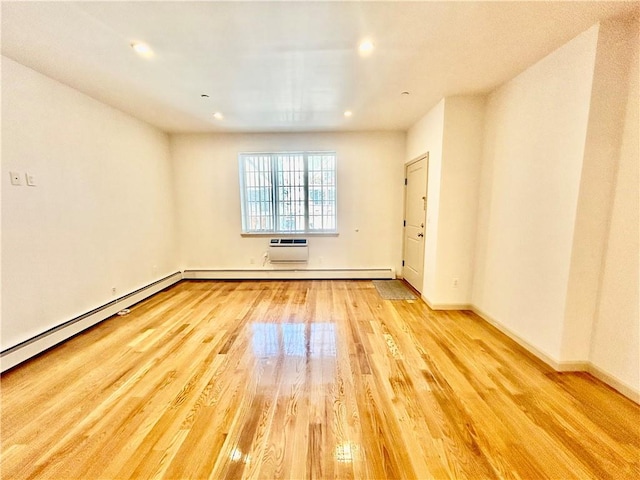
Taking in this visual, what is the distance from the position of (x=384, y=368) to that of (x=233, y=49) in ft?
9.34

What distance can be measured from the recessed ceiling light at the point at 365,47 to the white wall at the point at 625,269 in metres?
1.78

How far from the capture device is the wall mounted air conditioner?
14.8 feet

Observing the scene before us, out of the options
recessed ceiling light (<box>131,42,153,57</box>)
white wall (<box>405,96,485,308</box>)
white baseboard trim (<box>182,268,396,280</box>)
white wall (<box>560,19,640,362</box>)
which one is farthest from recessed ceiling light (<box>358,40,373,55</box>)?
white baseboard trim (<box>182,268,396,280</box>)

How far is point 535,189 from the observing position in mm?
2303

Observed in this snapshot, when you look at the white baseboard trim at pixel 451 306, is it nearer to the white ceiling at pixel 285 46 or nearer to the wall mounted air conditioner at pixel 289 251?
the wall mounted air conditioner at pixel 289 251

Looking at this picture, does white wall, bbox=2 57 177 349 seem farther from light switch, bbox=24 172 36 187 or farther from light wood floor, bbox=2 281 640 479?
light wood floor, bbox=2 281 640 479

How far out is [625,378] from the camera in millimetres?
1777

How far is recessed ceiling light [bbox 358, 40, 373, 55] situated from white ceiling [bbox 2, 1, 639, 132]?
0.14ft

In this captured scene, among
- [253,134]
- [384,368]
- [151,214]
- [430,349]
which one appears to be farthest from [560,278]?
[151,214]

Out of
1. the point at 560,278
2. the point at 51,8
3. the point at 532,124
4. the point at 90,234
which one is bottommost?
the point at 560,278

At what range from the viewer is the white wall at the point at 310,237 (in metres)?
4.42

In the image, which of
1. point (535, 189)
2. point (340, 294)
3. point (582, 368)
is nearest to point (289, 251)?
point (340, 294)

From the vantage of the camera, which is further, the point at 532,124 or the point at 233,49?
the point at 532,124

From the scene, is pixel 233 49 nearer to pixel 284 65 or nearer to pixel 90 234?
pixel 284 65
